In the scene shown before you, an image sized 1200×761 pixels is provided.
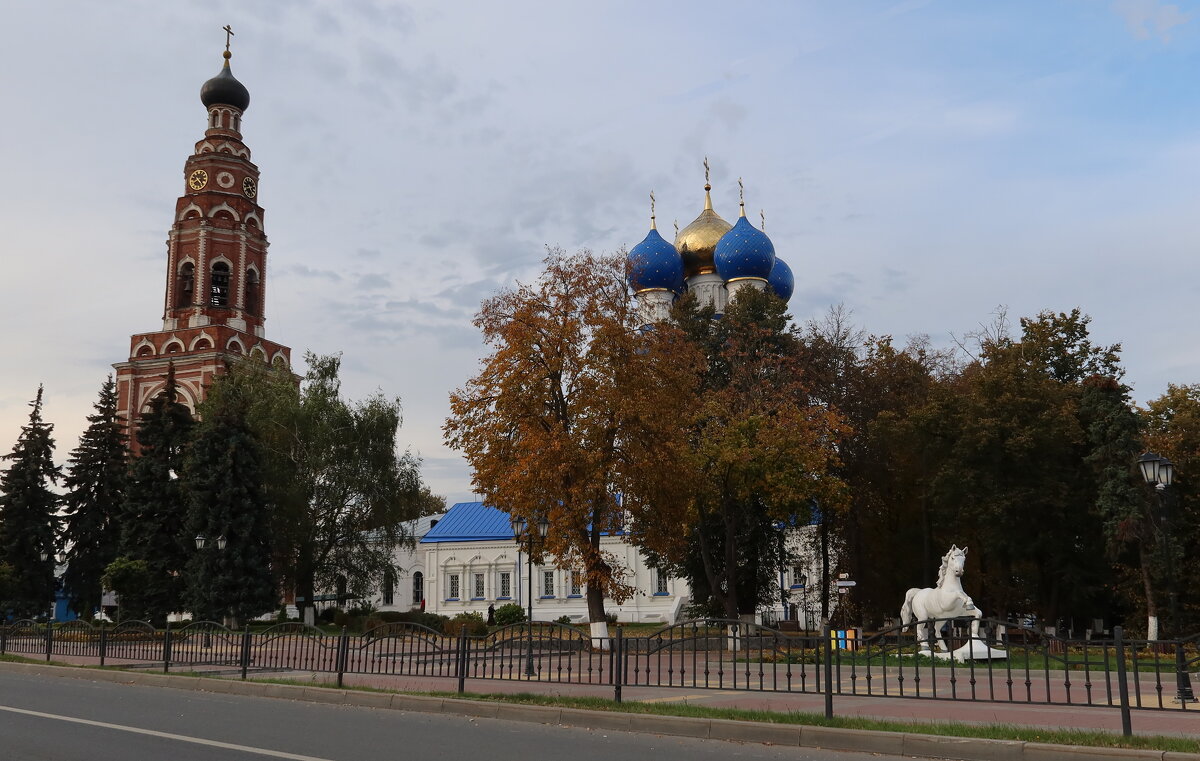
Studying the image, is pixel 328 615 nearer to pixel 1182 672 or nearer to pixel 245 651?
pixel 245 651

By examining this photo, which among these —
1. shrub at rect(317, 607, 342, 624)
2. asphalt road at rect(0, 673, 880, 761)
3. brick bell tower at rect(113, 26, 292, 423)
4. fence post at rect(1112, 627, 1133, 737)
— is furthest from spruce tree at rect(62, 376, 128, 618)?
fence post at rect(1112, 627, 1133, 737)

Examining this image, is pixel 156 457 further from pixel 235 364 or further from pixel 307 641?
pixel 307 641

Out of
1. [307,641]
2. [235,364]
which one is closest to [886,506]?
[307,641]

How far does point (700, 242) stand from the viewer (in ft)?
197

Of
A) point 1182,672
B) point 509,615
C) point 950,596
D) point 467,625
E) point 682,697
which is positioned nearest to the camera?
point 1182,672

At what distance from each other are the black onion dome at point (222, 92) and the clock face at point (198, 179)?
4369mm

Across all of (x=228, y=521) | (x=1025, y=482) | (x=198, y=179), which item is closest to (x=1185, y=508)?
(x=1025, y=482)

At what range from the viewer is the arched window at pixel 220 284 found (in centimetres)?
A: 5525

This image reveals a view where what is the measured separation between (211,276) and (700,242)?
90.8ft

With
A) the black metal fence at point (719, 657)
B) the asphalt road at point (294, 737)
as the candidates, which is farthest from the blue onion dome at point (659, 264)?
the asphalt road at point (294, 737)

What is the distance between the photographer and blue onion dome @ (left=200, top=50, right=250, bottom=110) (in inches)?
2296

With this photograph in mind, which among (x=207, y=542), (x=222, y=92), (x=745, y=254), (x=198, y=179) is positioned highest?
(x=222, y=92)

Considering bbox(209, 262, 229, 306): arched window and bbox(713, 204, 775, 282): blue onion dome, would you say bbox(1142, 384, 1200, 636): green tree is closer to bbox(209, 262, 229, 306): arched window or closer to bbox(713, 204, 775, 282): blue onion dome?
bbox(713, 204, 775, 282): blue onion dome

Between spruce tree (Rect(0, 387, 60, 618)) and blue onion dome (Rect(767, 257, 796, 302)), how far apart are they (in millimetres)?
38628
